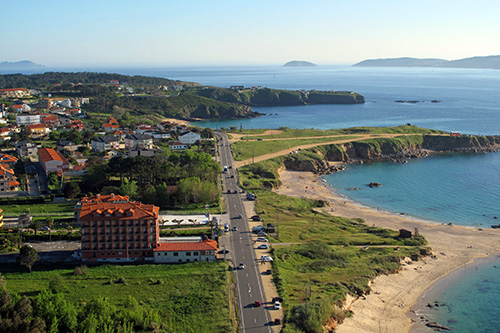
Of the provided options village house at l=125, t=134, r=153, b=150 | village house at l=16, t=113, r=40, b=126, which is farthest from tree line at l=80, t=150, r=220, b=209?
village house at l=16, t=113, r=40, b=126

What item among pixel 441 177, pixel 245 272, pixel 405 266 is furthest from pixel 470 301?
pixel 441 177

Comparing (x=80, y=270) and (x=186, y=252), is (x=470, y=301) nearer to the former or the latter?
(x=186, y=252)

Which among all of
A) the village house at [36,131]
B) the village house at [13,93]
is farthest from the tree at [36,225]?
the village house at [13,93]

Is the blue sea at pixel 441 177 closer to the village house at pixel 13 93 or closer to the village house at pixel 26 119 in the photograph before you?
the village house at pixel 26 119

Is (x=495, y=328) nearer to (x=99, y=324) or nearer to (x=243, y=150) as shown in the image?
(x=99, y=324)

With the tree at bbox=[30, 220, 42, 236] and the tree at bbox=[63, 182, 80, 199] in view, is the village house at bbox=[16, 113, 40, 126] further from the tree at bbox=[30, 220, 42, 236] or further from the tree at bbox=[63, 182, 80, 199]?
the tree at bbox=[30, 220, 42, 236]
